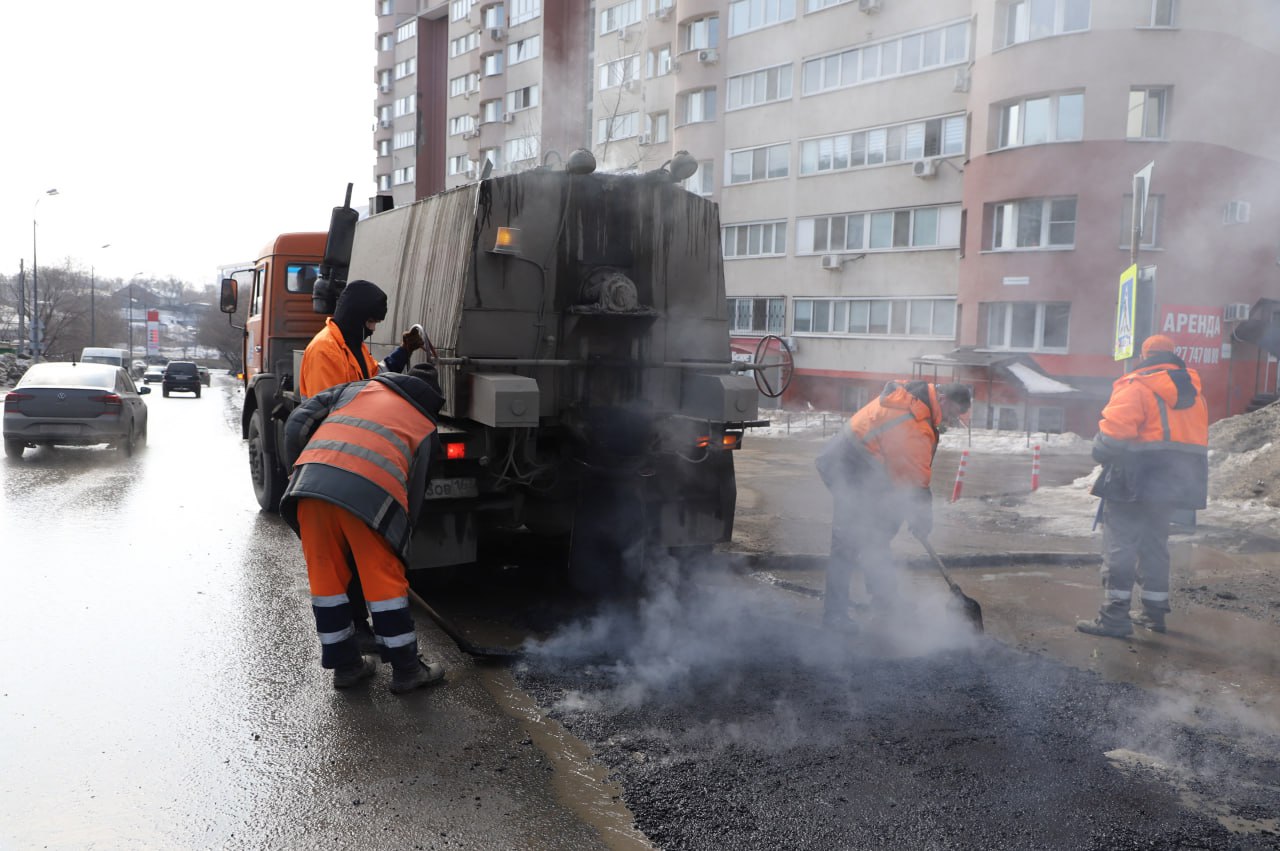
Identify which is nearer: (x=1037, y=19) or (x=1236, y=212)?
(x=1236, y=212)

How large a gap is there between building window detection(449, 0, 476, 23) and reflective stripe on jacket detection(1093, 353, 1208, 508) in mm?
49191

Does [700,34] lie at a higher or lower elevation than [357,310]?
higher

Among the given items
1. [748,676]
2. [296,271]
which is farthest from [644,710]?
[296,271]

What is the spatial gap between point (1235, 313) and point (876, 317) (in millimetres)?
8984

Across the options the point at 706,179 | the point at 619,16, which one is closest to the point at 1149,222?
the point at 706,179

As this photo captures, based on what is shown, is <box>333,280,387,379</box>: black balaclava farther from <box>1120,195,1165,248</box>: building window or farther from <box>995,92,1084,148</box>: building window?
<box>995,92,1084,148</box>: building window

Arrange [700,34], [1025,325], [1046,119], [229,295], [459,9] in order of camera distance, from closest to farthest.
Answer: [229,295], [1046,119], [1025,325], [700,34], [459,9]

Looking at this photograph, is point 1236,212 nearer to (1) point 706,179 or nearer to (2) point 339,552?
(2) point 339,552

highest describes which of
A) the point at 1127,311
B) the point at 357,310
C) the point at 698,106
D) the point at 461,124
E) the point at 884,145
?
the point at 461,124

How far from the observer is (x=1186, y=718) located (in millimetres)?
4035

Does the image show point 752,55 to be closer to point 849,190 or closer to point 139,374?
point 849,190

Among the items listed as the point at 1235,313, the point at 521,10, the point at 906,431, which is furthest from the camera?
the point at 521,10

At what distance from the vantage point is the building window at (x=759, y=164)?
29.5m

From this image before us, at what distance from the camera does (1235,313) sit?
19984 millimetres
